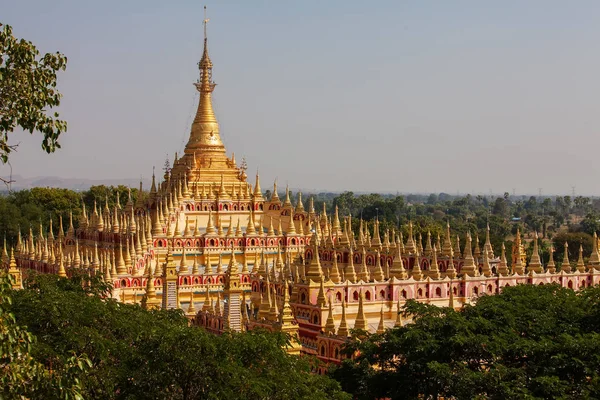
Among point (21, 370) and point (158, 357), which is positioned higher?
point (21, 370)

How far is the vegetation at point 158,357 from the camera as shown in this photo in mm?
21297

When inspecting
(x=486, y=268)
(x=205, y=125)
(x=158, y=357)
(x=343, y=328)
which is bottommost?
(x=343, y=328)

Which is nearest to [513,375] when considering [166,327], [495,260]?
[166,327]

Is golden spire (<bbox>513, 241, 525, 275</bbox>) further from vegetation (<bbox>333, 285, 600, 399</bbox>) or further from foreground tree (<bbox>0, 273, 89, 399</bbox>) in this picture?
foreground tree (<bbox>0, 273, 89, 399</bbox>)

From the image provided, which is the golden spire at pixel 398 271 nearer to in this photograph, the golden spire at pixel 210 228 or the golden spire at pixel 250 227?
the golden spire at pixel 250 227

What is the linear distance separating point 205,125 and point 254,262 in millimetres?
13633

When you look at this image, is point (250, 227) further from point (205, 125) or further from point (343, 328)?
point (343, 328)

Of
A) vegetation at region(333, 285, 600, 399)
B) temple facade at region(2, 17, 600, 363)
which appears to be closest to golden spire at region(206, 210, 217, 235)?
temple facade at region(2, 17, 600, 363)

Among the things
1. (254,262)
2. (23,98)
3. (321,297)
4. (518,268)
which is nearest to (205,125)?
(254,262)

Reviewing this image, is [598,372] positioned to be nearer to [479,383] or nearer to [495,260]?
[479,383]

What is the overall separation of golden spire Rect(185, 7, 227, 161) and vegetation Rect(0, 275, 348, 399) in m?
35.1

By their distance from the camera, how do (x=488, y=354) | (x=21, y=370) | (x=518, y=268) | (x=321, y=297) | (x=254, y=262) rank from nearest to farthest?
(x=21, y=370) → (x=488, y=354) → (x=321, y=297) → (x=518, y=268) → (x=254, y=262)

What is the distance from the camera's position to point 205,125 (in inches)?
2405

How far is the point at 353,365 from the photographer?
2711 cm
